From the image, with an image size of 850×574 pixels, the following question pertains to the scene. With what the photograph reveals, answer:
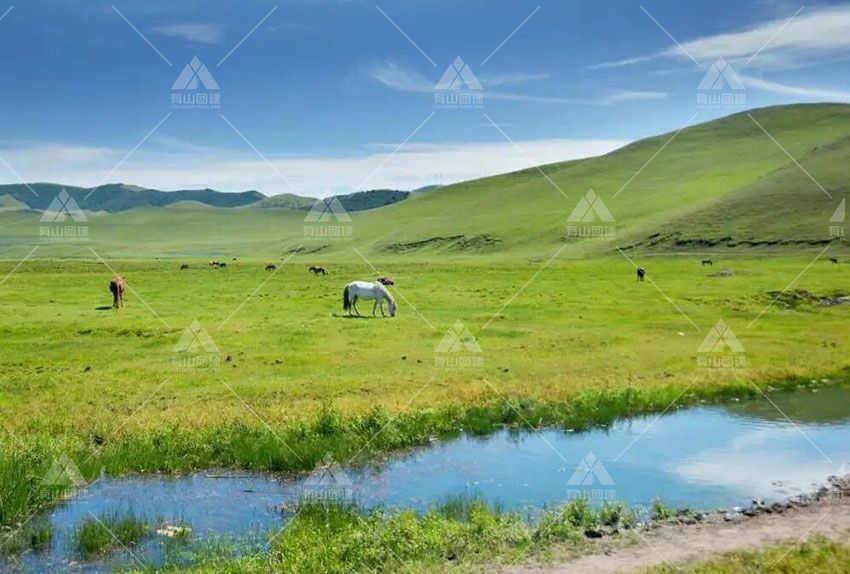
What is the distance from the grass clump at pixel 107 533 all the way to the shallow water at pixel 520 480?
9.8 inches

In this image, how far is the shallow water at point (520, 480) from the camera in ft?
50.2

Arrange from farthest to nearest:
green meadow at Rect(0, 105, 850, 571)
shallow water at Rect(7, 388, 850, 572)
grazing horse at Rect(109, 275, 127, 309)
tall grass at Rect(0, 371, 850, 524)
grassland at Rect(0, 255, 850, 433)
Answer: grazing horse at Rect(109, 275, 127, 309)
grassland at Rect(0, 255, 850, 433)
green meadow at Rect(0, 105, 850, 571)
tall grass at Rect(0, 371, 850, 524)
shallow water at Rect(7, 388, 850, 572)

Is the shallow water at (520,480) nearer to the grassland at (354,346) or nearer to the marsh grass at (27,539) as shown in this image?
the marsh grass at (27,539)

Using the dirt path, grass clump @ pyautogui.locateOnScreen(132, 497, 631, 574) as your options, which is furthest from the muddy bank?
grass clump @ pyautogui.locateOnScreen(132, 497, 631, 574)

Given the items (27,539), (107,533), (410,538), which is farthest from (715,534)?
(27,539)

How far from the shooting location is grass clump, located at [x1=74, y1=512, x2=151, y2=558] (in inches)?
541

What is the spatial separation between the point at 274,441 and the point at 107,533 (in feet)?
19.4

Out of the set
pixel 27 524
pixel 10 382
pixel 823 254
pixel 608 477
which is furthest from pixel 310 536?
pixel 823 254

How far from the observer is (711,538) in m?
14.1

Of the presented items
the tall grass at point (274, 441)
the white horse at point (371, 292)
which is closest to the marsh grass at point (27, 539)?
the tall grass at point (274, 441)

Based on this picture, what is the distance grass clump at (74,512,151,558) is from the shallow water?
0.25 m

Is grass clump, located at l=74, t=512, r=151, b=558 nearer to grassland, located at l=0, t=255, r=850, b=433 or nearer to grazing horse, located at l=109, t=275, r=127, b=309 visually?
grassland, located at l=0, t=255, r=850, b=433

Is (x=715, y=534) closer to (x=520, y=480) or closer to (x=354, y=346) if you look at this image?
(x=520, y=480)

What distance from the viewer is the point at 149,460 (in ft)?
60.5
